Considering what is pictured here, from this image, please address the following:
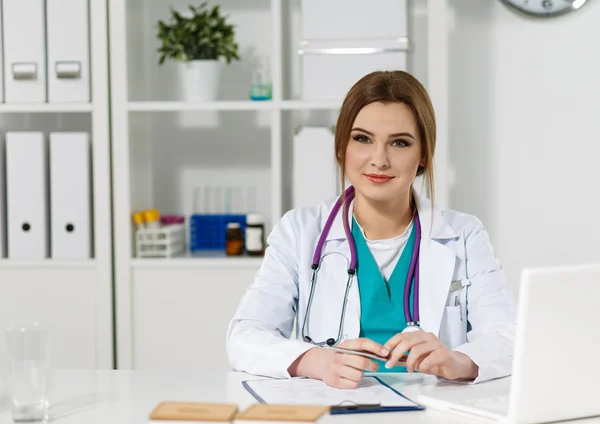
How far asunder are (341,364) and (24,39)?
1.91m

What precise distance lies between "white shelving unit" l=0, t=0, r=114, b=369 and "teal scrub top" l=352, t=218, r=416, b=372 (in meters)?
1.32

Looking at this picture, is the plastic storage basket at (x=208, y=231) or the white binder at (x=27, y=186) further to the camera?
the plastic storage basket at (x=208, y=231)

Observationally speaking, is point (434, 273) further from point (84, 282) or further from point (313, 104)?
point (84, 282)

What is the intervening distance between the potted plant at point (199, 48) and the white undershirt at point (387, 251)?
48.1 inches

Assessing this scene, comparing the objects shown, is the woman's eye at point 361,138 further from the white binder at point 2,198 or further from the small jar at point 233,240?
the white binder at point 2,198

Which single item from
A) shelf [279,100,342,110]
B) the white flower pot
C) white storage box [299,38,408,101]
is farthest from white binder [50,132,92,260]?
white storage box [299,38,408,101]

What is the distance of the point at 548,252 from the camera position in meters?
3.11

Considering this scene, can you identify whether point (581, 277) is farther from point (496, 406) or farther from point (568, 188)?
point (568, 188)

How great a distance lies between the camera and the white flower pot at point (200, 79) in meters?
2.89

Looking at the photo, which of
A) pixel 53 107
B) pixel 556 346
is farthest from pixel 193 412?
pixel 53 107

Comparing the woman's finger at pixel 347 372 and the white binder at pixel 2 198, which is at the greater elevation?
the white binder at pixel 2 198

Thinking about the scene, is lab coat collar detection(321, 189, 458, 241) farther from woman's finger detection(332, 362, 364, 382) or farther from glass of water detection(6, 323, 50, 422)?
glass of water detection(6, 323, 50, 422)

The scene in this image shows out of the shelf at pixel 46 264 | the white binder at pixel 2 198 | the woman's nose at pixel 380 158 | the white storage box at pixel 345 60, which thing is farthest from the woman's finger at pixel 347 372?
the white binder at pixel 2 198

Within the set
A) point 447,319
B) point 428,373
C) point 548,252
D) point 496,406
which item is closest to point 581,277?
point 496,406
